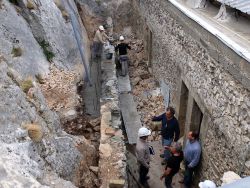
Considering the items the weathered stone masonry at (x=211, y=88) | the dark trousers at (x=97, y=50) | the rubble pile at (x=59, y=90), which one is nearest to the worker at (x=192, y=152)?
the weathered stone masonry at (x=211, y=88)

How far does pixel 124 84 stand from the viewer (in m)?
12.1

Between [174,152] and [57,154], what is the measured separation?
283 centimetres

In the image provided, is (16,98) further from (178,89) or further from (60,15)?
(60,15)

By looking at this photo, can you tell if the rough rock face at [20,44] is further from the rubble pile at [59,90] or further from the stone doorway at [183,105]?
the stone doorway at [183,105]

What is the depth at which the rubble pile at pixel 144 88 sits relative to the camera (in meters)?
10.5

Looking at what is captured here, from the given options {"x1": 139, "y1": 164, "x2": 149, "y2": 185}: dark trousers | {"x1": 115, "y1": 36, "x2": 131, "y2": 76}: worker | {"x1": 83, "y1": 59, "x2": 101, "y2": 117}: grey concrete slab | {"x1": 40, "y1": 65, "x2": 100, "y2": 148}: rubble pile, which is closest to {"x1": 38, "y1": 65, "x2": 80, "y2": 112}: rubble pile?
{"x1": 40, "y1": 65, "x2": 100, "y2": 148}: rubble pile

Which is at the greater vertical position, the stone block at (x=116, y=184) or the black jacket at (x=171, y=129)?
the stone block at (x=116, y=184)

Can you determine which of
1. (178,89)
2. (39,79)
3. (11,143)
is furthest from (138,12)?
(11,143)

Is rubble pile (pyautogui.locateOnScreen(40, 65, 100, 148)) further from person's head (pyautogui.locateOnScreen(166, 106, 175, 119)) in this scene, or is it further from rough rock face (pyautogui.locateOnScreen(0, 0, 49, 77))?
person's head (pyautogui.locateOnScreen(166, 106, 175, 119))

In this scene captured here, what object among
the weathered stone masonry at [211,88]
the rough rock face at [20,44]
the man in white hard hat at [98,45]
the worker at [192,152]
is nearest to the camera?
the weathered stone masonry at [211,88]

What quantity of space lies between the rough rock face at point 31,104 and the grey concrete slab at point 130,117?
2233 millimetres

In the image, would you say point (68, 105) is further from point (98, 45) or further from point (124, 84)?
point (98, 45)

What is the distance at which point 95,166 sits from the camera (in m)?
6.22

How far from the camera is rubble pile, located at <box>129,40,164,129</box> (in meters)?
10.5
